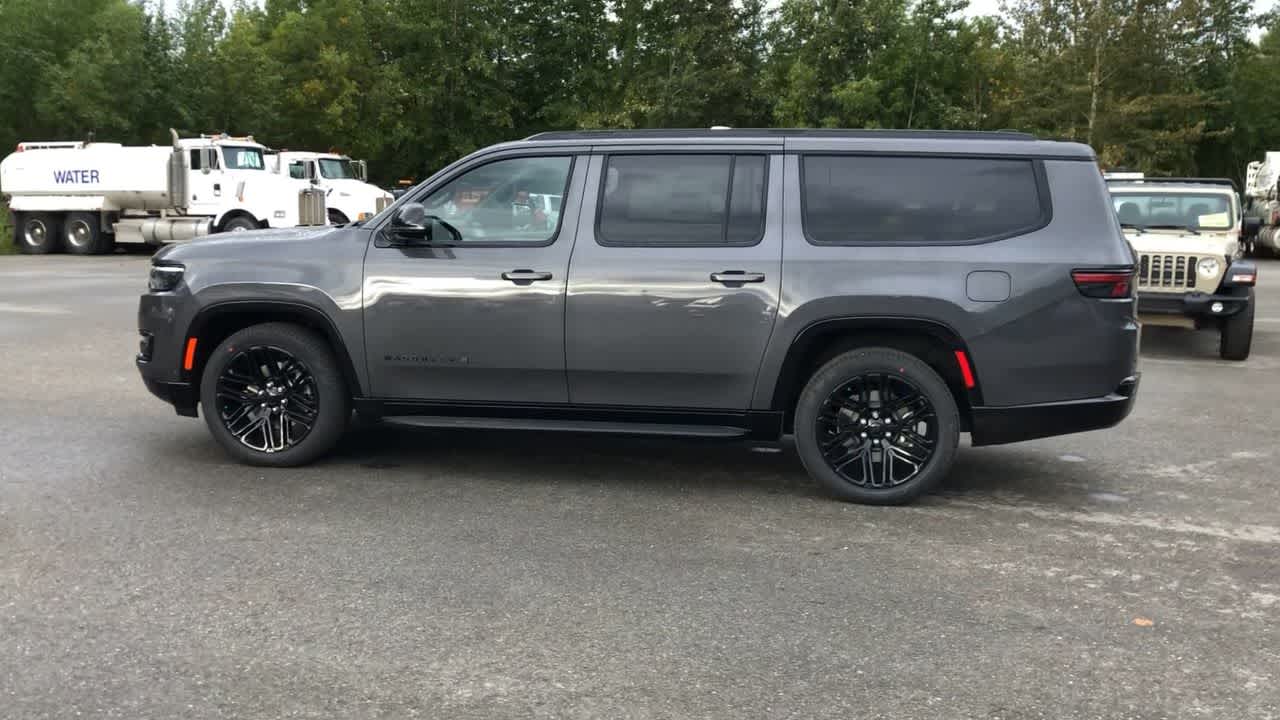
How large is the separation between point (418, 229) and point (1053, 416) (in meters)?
3.29

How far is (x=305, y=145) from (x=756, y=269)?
57.6 metres

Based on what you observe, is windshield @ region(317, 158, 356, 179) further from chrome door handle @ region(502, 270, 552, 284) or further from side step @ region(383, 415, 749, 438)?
chrome door handle @ region(502, 270, 552, 284)

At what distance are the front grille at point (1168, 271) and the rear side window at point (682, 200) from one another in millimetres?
7965

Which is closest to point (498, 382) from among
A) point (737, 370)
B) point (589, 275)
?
point (589, 275)

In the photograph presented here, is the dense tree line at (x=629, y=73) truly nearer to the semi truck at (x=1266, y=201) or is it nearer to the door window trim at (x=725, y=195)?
the semi truck at (x=1266, y=201)

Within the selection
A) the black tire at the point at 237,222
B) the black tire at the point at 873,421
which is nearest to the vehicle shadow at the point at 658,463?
the black tire at the point at 873,421

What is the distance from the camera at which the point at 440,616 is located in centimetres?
477

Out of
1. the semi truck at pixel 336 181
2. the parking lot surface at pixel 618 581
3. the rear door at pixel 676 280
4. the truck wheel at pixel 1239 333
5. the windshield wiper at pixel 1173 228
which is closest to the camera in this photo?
the parking lot surface at pixel 618 581

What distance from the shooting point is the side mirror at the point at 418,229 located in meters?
6.78

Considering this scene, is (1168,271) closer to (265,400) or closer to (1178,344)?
(1178,344)

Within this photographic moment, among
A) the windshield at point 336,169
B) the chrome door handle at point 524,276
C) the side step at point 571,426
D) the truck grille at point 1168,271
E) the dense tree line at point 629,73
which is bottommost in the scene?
the side step at point 571,426

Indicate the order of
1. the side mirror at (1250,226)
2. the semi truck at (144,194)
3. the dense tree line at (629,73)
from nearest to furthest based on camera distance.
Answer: the side mirror at (1250,226), the semi truck at (144,194), the dense tree line at (629,73)

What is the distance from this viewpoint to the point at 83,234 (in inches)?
1284

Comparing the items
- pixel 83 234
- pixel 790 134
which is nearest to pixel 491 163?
pixel 790 134
